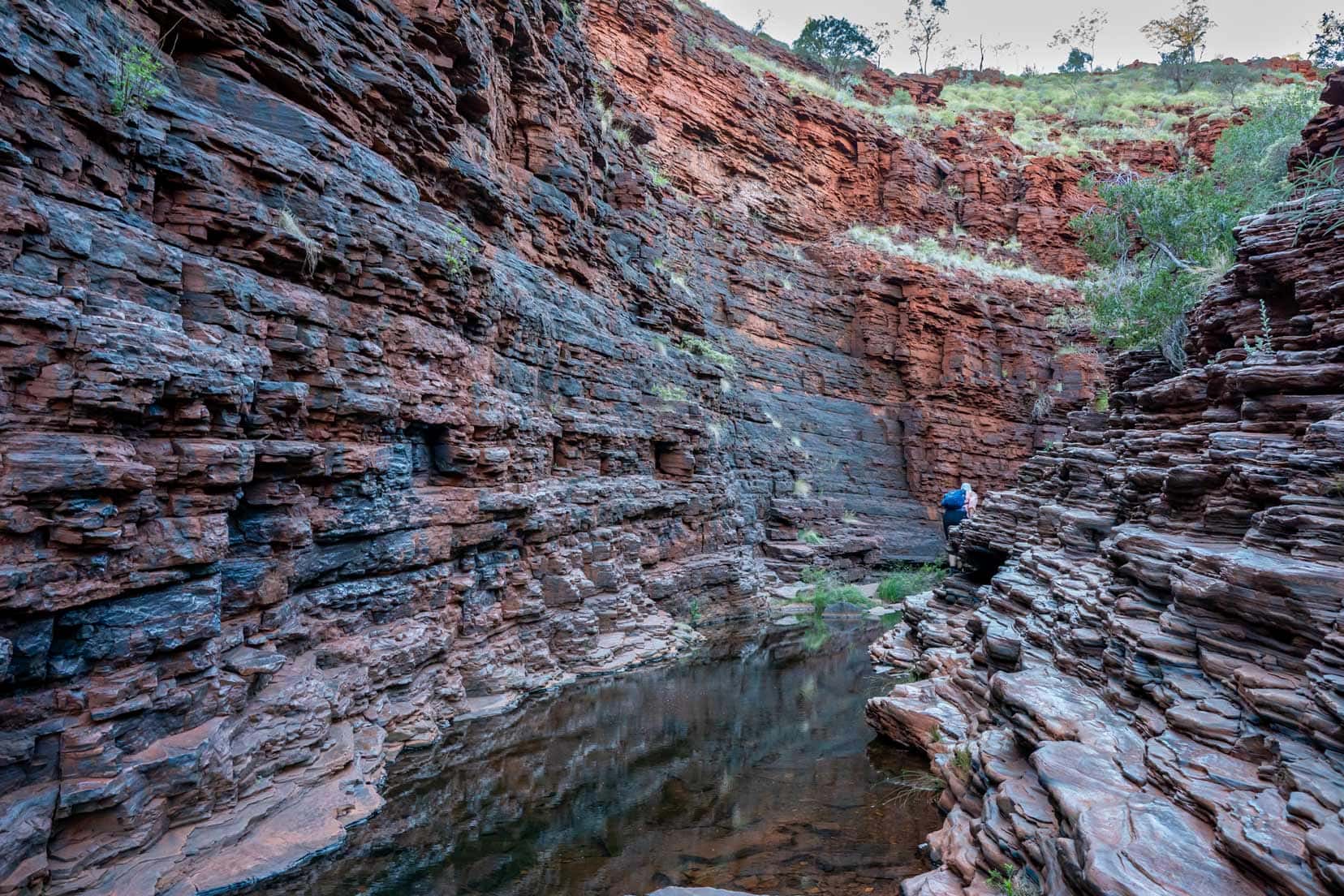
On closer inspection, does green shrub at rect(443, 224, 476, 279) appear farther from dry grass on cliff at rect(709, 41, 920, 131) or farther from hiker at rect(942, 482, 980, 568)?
dry grass on cliff at rect(709, 41, 920, 131)

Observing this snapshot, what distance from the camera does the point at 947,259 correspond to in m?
28.8

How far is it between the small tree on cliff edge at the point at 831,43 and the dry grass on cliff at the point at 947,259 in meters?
16.4

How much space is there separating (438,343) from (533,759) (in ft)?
20.3

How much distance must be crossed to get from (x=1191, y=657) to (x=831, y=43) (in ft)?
144

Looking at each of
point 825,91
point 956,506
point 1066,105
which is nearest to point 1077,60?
point 1066,105

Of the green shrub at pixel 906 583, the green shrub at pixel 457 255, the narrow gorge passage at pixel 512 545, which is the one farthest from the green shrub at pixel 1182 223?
the green shrub at pixel 457 255

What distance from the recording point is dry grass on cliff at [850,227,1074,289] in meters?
28.1

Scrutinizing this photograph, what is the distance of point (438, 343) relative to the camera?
33.7 feet

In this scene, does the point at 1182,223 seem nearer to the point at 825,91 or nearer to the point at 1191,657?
the point at 1191,657

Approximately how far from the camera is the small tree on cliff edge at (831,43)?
132 ft

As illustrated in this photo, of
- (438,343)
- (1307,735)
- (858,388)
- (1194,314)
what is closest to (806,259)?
(858,388)

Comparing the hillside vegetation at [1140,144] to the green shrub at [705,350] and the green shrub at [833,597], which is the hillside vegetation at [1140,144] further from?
the green shrub at [705,350]

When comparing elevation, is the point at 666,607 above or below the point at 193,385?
below

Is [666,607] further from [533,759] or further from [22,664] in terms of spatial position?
[22,664]
